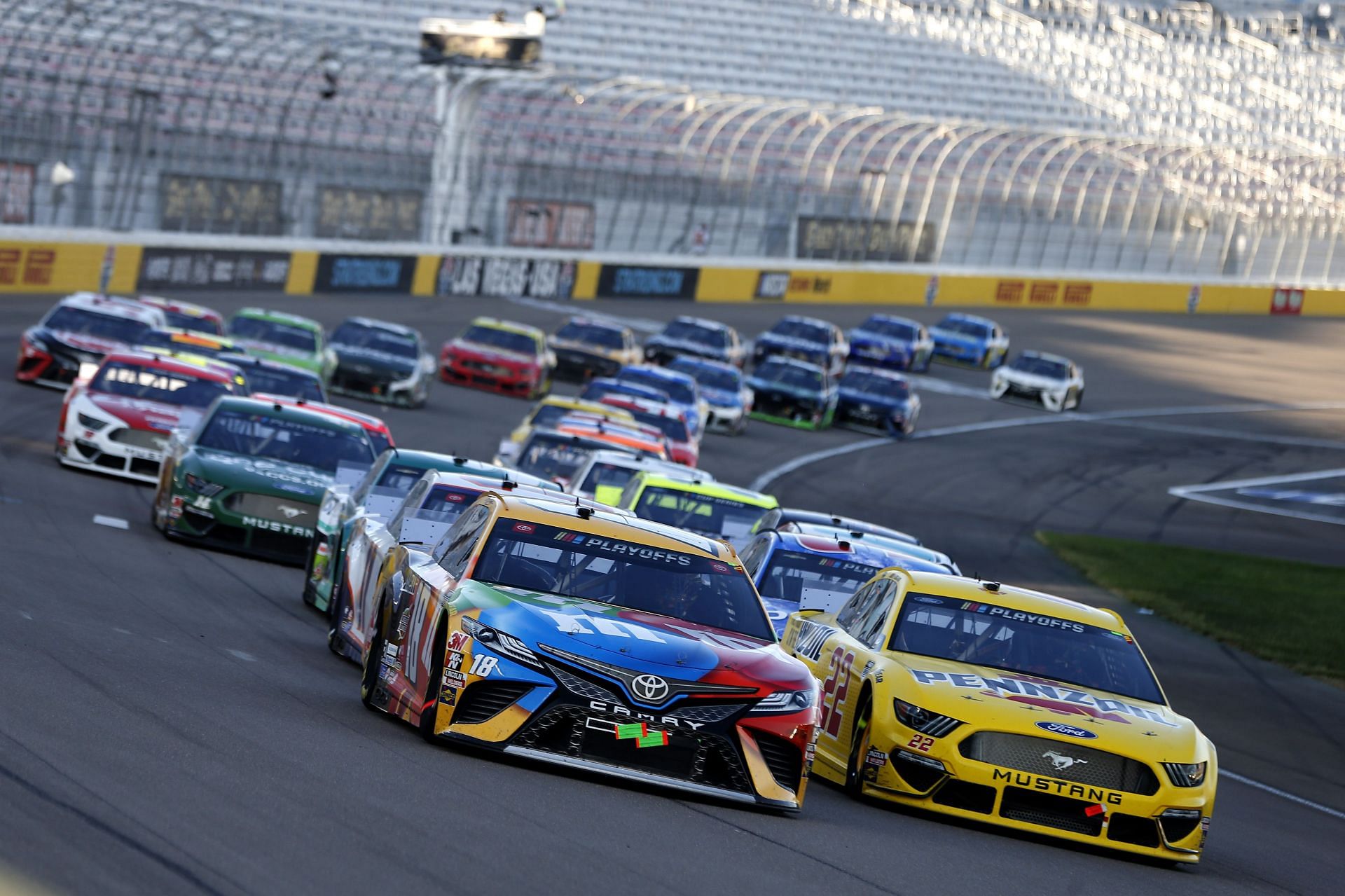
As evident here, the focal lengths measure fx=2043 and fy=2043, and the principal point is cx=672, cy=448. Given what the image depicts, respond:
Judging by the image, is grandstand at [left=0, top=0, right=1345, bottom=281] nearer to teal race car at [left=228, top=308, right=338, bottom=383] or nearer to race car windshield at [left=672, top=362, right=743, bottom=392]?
teal race car at [left=228, top=308, right=338, bottom=383]

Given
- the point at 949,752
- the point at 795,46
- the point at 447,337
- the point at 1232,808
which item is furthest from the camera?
the point at 795,46

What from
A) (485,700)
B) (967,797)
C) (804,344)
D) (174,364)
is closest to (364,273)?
(804,344)

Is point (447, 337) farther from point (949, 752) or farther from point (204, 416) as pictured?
point (949, 752)

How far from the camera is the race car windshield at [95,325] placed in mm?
27109

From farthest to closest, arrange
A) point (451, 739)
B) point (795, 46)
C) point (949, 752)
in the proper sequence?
point (795, 46) → point (949, 752) → point (451, 739)

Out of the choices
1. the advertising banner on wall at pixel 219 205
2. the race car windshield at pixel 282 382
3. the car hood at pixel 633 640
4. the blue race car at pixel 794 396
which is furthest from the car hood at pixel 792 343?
the car hood at pixel 633 640

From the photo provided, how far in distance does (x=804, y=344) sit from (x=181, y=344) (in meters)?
20.3

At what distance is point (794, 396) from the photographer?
3769 centimetres

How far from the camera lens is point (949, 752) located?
9.29 m

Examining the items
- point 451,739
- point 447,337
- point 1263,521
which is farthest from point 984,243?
point 451,739

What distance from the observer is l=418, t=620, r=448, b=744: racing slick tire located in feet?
28.1

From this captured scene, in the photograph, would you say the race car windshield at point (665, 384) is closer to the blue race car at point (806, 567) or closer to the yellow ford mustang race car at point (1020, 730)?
the blue race car at point (806, 567)

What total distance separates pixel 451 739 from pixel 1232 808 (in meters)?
5.61

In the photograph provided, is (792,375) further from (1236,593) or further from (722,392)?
(1236,593)
